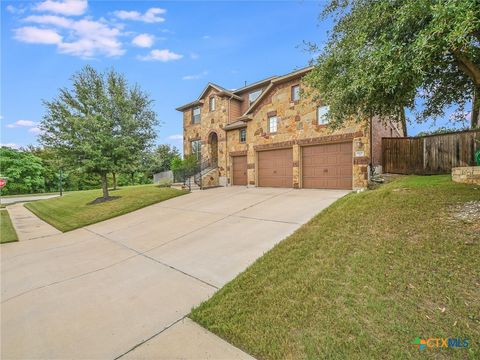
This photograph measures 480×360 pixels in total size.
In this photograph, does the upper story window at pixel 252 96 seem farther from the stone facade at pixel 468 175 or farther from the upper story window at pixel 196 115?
the stone facade at pixel 468 175

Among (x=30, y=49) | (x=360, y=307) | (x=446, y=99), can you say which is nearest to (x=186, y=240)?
(x=360, y=307)

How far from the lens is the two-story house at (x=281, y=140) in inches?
434

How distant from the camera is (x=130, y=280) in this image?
4.36 meters

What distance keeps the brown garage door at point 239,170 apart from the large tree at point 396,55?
9.26 meters

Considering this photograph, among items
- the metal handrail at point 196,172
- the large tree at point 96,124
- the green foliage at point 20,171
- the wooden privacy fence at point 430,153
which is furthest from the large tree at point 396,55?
the green foliage at point 20,171

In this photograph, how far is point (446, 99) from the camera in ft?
23.3

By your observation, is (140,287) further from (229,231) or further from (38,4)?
(38,4)

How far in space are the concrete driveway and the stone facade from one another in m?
4.24

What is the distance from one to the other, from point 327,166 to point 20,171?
36446 millimetres

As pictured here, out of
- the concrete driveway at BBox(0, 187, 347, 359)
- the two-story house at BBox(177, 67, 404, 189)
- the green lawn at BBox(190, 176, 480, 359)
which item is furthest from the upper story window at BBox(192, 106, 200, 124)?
the green lawn at BBox(190, 176, 480, 359)

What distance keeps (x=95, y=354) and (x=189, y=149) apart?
62.0 feet

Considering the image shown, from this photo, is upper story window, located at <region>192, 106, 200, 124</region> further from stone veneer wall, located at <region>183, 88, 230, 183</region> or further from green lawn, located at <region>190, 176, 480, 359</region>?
green lawn, located at <region>190, 176, 480, 359</region>

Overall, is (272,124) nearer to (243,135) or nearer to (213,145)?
(243,135)

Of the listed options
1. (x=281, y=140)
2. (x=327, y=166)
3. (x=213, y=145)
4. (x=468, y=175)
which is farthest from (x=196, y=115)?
(x=468, y=175)
